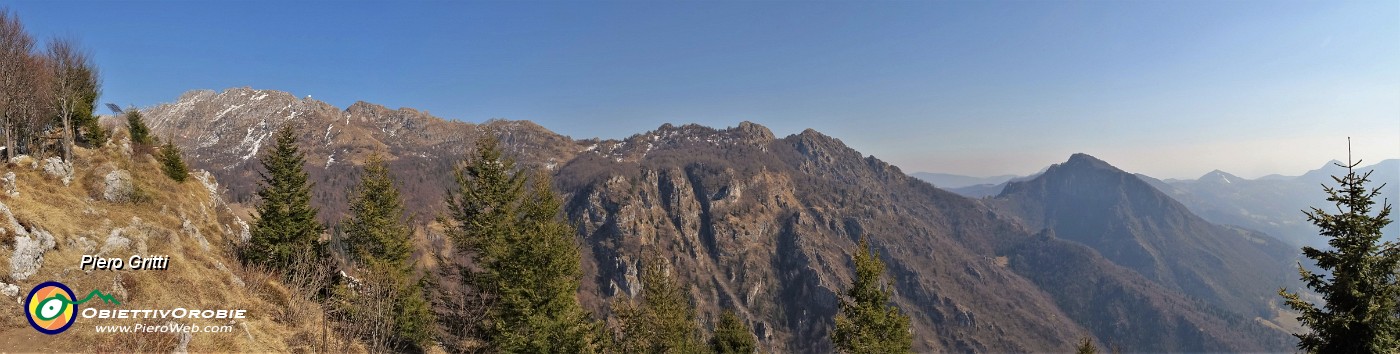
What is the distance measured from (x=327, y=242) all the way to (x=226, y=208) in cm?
2055

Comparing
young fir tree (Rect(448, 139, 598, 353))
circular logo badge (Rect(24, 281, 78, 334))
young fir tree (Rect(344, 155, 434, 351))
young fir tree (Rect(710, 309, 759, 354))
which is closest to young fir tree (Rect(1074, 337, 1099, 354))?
young fir tree (Rect(710, 309, 759, 354))

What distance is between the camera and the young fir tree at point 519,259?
2705 centimetres

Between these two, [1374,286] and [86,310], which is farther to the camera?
[86,310]

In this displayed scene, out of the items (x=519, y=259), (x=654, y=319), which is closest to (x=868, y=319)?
(x=654, y=319)

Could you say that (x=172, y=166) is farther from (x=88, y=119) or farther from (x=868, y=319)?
(x=868, y=319)

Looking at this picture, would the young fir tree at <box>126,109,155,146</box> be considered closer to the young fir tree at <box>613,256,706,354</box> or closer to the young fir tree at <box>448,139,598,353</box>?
the young fir tree at <box>448,139,598,353</box>

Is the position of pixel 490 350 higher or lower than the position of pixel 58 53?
lower

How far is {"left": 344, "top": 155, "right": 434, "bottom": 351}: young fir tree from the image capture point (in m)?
32.2

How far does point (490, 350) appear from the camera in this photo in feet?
112

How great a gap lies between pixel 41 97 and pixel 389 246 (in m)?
29.8

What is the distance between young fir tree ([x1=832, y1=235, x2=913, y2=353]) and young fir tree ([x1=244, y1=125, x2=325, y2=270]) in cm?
3217

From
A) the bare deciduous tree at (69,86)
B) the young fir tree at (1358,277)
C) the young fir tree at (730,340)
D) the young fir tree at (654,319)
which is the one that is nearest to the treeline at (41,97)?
the bare deciduous tree at (69,86)

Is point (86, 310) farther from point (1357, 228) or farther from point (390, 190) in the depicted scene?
point (1357, 228)

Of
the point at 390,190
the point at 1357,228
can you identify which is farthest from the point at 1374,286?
the point at 390,190
